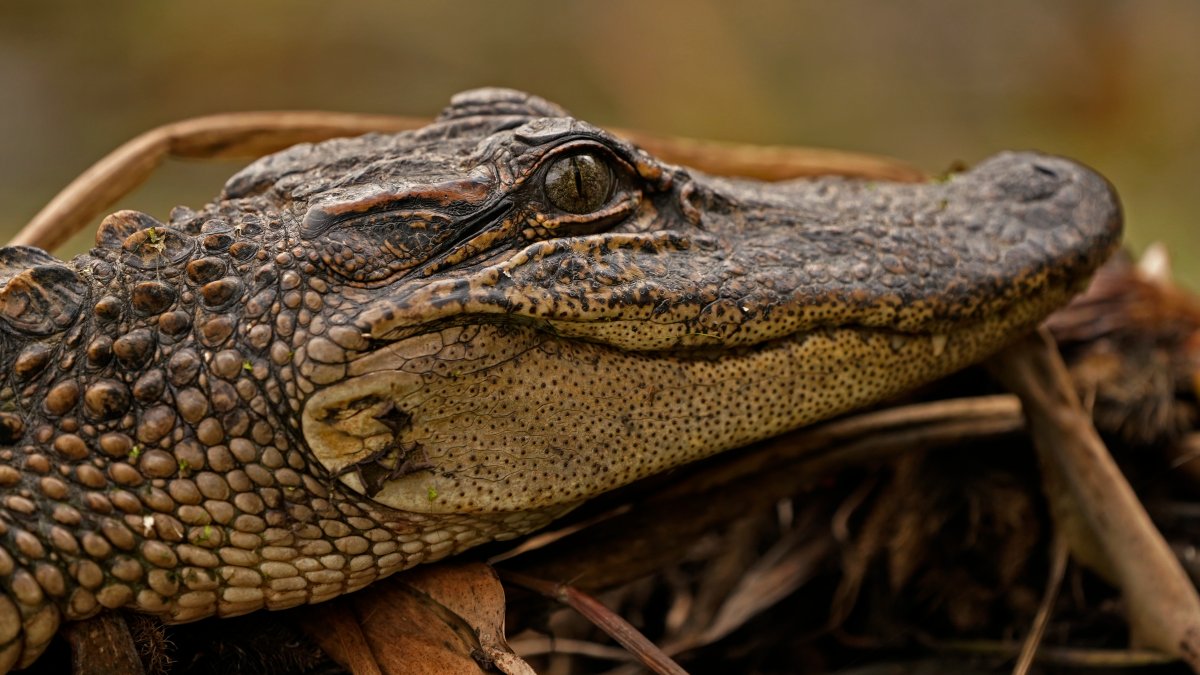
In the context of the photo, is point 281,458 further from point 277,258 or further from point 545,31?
point 545,31

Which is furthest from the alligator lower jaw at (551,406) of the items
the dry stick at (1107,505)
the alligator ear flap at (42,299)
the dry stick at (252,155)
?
the dry stick at (252,155)

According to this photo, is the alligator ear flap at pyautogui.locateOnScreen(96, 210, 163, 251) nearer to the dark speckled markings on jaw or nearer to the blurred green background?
the dark speckled markings on jaw

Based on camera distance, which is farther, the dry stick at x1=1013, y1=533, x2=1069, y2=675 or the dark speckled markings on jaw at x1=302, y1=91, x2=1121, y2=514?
the dry stick at x1=1013, y1=533, x2=1069, y2=675

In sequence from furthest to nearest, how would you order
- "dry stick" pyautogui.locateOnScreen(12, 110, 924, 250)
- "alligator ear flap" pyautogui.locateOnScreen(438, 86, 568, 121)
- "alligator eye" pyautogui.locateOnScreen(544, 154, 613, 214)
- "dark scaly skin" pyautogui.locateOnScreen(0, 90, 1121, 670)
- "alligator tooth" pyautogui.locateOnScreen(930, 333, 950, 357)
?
"dry stick" pyautogui.locateOnScreen(12, 110, 924, 250) → "alligator ear flap" pyautogui.locateOnScreen(438, 86, 568, 121) → "alligator tooth" pyautogui.locateOnScreen(930, 333, 950, 357) → "alligator eye" pyautogui.locateOnScreen(544, 154, 613, 214) → "dark scaly skin" pyautogui.locateOnScreen(0, 90, 1121, 670)

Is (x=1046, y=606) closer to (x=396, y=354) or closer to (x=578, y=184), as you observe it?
(x=578, y=184)

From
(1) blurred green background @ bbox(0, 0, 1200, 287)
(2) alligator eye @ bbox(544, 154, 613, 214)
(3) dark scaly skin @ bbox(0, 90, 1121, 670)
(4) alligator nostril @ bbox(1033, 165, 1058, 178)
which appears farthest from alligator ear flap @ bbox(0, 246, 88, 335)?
(1) blurred green background @ bbox(0, 0, 1200, 287)

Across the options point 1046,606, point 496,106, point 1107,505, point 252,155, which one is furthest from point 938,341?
point 252,155

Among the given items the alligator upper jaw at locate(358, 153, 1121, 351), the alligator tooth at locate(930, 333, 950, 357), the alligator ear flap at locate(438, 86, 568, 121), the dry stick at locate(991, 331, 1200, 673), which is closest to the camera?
the alligator upper jaw at locate(358, 153, 1121, 351)

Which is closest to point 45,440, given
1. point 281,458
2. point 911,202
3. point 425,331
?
point 281,458
